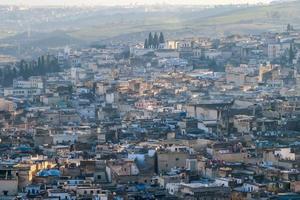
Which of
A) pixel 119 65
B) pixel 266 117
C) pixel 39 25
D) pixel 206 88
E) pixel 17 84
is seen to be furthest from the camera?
pixel 39 25

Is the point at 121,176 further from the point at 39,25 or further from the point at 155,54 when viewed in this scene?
the point at 39,25

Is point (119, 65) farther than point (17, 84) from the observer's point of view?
Yes

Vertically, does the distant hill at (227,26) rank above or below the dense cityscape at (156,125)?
below

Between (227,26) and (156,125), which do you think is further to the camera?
(227,26)

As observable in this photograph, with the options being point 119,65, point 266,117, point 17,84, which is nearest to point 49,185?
point 266,117

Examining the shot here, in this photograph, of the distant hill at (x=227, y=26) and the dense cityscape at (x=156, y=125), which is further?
the distant hill at (x=227, y=26)

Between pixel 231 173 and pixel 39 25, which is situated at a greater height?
pixel 231 173

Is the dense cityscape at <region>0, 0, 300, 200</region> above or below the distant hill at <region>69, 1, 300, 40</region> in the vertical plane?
above

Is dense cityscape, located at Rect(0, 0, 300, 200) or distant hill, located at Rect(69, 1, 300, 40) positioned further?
distant hill, located at Rect(69, 1, 300, 40)
